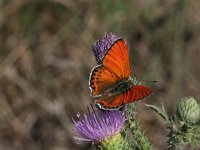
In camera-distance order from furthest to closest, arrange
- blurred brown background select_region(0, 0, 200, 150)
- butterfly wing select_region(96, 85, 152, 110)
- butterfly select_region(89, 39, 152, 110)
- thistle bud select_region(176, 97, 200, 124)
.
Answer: blurred brown background select_region(0, 0, 200, 150)
thistle bud select_region(176, 97, 200, 124)
butterfly select_region(89, 39, 152, 110)
butterfly wing select_region(96, 85, 152, 110)

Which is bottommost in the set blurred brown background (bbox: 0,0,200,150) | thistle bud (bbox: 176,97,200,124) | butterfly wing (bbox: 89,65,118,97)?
thistle bud (bbox: 176,97,200,124)

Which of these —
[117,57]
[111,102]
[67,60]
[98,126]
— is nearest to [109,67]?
[117,57]

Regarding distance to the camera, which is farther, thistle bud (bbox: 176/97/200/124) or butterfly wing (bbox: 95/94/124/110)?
thistle bud (bbox: 176/97/200/124)

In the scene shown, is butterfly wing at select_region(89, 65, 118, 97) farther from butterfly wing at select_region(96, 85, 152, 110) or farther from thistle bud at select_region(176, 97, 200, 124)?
thistle bud at select_region(176, 97, 200, 124)

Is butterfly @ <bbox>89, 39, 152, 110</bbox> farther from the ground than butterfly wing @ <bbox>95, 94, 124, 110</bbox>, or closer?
farther from the ground

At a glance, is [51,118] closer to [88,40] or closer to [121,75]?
[88,40]

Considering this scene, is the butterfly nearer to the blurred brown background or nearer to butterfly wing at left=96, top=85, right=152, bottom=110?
butterfly wing at left=96, top=85, right=152, bottom=110

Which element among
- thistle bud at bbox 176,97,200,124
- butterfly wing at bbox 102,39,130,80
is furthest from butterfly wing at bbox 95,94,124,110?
thistle bud at bbox 176,97,200,124

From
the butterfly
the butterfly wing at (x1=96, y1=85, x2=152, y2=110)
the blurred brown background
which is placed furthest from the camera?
the blurred brown background
